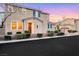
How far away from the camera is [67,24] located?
1023 cm

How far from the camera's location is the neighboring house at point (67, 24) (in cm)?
987

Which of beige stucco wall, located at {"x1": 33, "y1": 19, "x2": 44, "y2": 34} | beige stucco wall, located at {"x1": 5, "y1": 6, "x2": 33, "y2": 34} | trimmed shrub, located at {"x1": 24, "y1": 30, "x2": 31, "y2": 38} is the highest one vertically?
beige stucco wall, located at {"x1": 5, "y1": 6, "x2": 33, "y2": 34}

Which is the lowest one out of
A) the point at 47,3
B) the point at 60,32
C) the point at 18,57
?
the point at 18,57

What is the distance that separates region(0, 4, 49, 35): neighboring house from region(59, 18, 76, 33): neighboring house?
1226 mm

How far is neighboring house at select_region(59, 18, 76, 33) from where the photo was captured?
9.87 m

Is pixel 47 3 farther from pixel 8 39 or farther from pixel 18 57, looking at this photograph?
pixel 18 57

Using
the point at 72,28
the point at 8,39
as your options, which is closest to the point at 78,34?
the point at 72,28

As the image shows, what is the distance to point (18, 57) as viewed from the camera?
21.7 feet

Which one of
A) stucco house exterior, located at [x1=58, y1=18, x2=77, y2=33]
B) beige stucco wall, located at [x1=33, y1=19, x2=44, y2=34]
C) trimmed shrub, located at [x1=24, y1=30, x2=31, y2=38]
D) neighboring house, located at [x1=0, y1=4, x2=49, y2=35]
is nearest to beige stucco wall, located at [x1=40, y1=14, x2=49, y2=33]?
neighboring house, located at [x1=0, y1=4, x2=49, y2=35]

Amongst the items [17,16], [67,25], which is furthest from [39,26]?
[67,25]

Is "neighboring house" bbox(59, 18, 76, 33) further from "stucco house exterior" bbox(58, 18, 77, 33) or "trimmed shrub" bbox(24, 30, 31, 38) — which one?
"trimmed shrub" bbox(24, 30, 31, 38)

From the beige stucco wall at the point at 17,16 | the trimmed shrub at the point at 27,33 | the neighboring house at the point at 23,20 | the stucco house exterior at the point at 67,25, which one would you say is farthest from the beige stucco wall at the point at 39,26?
the stucco house exterior at the point at 67,25

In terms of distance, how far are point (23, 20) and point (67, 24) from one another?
257 cm

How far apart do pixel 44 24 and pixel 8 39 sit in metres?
2.83
